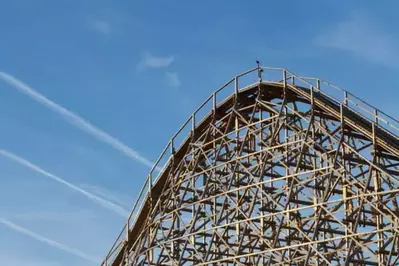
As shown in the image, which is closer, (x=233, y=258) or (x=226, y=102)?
(x=233, y=258)

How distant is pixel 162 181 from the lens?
25.0 m

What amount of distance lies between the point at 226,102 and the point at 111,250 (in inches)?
202

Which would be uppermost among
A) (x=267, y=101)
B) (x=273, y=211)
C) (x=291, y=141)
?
(x=267, y=101)

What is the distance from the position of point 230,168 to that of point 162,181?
2302 mm

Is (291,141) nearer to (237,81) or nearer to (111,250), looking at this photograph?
(237,81)

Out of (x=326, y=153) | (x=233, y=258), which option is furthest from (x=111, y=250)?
(x=326, y=153)

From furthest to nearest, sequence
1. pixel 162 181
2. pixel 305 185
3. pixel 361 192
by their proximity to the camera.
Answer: pixel 162 181 → pixel 305 185 → pixel 361 192

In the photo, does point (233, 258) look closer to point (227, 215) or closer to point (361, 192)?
point (227, 215)

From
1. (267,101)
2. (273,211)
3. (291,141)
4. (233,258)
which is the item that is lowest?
(233,258)

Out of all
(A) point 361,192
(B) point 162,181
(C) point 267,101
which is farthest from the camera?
(B) point 162,181

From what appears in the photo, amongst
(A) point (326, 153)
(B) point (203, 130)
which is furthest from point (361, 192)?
(B) point (203, 130)

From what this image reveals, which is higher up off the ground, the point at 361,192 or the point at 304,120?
the point at 304,120

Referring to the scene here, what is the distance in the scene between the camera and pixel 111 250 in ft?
83.1

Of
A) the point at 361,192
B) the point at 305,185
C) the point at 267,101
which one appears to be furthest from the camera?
the point at 267,101
